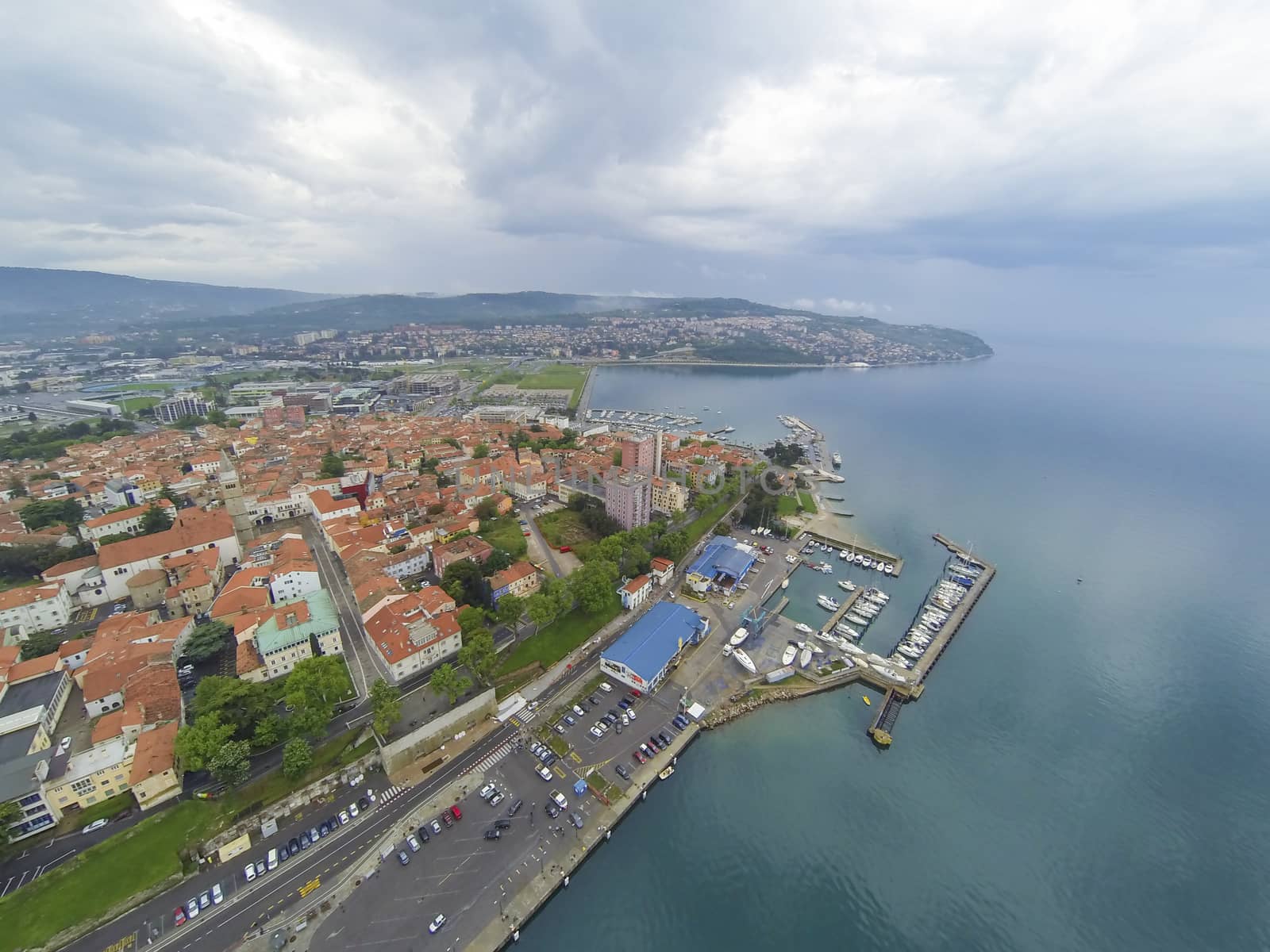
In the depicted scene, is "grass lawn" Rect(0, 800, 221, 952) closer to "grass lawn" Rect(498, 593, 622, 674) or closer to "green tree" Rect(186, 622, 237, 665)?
"green tree" Rect(186, 622, 237, 665)

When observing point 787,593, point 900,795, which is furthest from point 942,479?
point 900,795

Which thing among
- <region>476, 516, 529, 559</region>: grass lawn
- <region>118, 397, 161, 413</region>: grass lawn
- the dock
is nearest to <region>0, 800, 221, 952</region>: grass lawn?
<region>476, 516, 529, 559</region>: grass lawn

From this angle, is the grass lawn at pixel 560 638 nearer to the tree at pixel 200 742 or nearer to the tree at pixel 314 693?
the tree at pixel 314 693

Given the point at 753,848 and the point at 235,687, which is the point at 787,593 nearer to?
the point at 753,848

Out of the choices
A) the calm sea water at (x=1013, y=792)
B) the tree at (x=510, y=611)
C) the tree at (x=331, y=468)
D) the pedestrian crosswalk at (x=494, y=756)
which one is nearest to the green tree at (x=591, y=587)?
the tree at (x=510, y=611)

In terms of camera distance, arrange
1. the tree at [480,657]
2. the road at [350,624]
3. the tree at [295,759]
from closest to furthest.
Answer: the tree at [295,759] < the tree at [480,657] < the road at [350,624]

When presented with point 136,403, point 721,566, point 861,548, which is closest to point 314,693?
point 721,566
